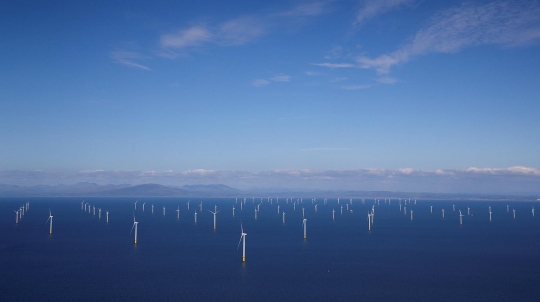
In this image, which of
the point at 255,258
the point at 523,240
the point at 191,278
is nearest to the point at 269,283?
the point at 191,278

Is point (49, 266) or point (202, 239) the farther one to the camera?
point (202, 239)

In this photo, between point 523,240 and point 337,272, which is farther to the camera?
point 523,240

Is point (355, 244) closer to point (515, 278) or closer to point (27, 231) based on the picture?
point (515, 278)

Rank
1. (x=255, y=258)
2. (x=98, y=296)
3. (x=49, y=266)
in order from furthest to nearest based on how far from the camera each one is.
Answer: (x=255, y=258) → (x=49, y=266) → (x=98, y=296)

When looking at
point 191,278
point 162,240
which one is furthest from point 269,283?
point 162,240

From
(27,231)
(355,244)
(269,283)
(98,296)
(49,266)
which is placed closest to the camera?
(98,296)

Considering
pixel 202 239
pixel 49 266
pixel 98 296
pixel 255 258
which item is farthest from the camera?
pixel 202 239

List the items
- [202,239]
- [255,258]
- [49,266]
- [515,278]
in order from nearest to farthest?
1. [515,278]
2. [49,266]
3. [255,258]
4. [202,239]

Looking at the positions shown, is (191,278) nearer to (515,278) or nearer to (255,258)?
(255,258)

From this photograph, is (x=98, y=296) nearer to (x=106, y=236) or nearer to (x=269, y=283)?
(x=269, y=283)
